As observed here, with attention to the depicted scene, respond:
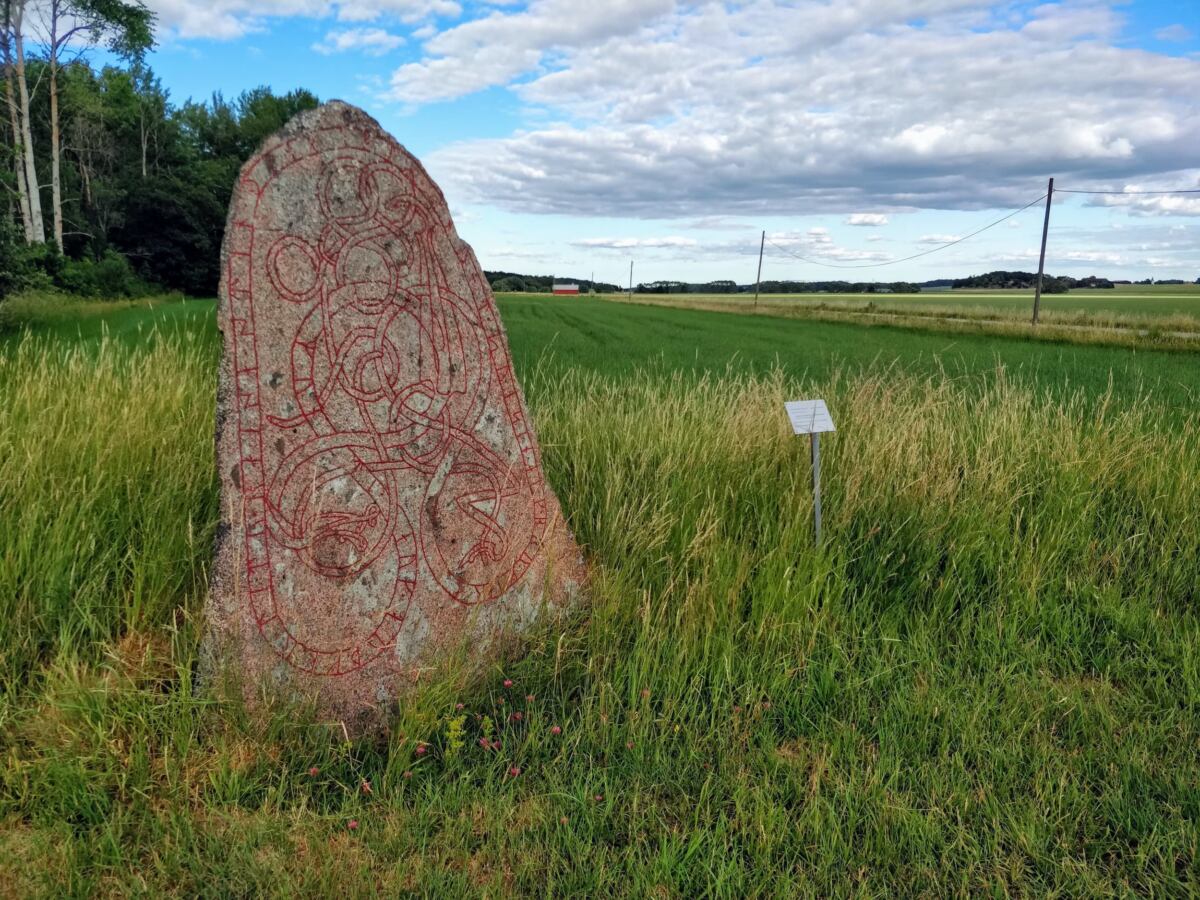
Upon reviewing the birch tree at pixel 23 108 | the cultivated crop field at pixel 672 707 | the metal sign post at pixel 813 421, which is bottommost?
the cultivated crop field at pixel 672 707

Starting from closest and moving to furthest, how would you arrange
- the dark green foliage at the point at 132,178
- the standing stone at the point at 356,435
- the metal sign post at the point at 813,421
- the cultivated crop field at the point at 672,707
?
the cultivated crop field at the point at 672,707 < the standing stone at the point at 356,435 < the metal sign post at the point at 813,421 < the dark green foliage at the point at 132,178

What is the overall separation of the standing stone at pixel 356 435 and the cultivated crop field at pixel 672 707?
206 mm

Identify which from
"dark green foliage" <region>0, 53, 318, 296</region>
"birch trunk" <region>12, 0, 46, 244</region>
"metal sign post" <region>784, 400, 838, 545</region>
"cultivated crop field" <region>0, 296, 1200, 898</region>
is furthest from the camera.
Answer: "dark green foliage" <region>0, 53, 318, 296</region>

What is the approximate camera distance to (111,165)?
42.1 metres

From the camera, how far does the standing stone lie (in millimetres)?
2523

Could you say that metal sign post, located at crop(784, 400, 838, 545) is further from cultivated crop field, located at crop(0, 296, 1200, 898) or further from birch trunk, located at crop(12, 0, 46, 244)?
birch trunk, located at crop(12, 0, 46, 244)

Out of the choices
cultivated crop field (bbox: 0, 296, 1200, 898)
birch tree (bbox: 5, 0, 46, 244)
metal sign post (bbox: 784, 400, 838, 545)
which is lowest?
cultivated crop field (bbox: 0, 296, 1200, 898)

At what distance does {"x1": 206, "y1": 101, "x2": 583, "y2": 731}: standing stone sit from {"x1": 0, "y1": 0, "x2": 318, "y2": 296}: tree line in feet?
58.3

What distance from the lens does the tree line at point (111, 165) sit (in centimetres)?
2264

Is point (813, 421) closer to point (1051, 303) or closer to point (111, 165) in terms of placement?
point (111, 165)

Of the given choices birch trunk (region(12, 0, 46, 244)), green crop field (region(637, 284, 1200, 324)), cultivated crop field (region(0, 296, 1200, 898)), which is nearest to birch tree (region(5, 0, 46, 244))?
birch trunk (region(12, 0, 46, 244))

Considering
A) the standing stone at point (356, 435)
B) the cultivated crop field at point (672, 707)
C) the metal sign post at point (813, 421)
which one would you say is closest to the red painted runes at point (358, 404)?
the standing stone at point (356, 435)

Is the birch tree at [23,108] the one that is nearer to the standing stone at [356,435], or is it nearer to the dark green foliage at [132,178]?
the dark green foliage at [132,178]

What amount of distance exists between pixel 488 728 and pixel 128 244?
43.9 m
